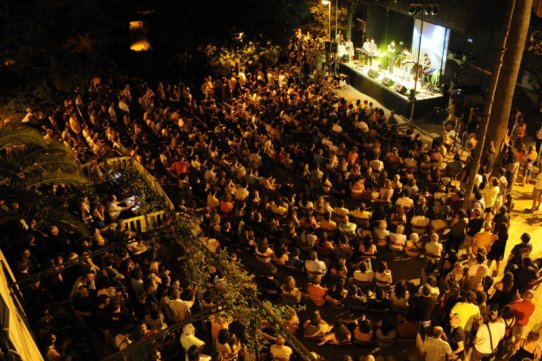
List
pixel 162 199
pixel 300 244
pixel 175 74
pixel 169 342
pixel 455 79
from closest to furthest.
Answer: pixel 169 342 < pixel 162 199 < pixel 300 244 < pixel 455 79 < pixel 175 74

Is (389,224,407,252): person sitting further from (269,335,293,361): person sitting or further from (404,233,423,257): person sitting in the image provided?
(269,335,293,361): person sitting

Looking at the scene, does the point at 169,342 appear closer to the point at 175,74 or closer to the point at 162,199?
the point at 162,199

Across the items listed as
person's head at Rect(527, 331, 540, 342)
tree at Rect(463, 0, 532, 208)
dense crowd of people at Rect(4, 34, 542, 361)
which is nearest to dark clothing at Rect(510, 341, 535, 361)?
dense crowd of people at Rect(4, 34, 542, 361)

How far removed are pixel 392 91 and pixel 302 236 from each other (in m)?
11.7

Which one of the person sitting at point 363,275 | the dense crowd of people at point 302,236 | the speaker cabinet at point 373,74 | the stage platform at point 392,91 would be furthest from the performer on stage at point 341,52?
the person sitting at point 363,275

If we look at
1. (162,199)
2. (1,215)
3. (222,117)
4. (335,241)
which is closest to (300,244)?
(335,241)

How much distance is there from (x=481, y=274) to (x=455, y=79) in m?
13.1

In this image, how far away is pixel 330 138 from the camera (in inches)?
605

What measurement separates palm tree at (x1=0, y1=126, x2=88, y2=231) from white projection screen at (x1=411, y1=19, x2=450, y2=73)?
52.0ft

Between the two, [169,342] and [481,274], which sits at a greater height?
[481,274]

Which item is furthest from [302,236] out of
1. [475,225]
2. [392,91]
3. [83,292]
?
[392,91]

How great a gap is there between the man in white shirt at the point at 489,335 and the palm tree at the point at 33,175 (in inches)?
251

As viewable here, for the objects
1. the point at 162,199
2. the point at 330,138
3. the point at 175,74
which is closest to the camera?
the point at 162,199

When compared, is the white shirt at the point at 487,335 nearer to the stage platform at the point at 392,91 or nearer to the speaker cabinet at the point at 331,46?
the stage platform at the point at 392,91
